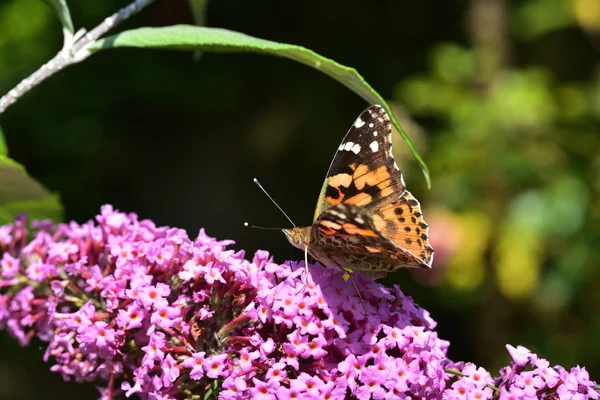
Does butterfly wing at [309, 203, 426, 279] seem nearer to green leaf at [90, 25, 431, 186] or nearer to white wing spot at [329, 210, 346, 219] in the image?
white wing spot at [329, 210, 346, 219]

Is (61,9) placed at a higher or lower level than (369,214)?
higher

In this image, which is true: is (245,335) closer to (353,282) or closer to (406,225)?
(353,282)

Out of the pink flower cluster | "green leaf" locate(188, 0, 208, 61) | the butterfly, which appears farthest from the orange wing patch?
"green leaf" locate(188, 0, 208, 61)

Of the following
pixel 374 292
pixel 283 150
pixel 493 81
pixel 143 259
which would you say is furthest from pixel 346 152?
pixel 283 150

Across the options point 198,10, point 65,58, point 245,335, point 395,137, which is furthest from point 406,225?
point 395,137

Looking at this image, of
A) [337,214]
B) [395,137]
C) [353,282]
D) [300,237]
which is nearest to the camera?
[337,214]

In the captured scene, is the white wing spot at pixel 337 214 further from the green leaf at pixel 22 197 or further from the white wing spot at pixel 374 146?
the green leaf at pixel 22 197

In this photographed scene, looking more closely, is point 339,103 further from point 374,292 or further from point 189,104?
point 374,292

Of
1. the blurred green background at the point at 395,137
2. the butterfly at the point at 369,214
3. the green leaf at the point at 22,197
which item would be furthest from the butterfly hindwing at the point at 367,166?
the blurred green background at the point at 395,137
